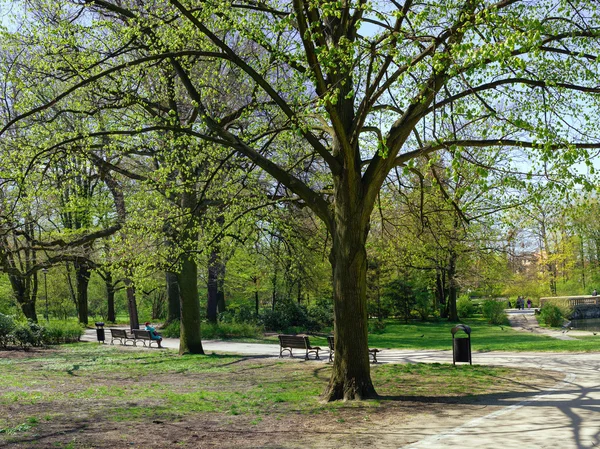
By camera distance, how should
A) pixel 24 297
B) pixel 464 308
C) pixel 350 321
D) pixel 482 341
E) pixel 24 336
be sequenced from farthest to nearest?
1. pixel 464 308
2. pixel 24 297
3. pixel 482 341
4. pixel 24 336
5. pixel 350 321

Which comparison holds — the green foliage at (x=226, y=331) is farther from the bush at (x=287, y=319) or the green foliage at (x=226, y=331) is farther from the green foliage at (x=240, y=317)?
the bush at (x=287, y=319)

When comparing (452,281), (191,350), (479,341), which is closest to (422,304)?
(452,281)

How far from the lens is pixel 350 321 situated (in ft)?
32.8

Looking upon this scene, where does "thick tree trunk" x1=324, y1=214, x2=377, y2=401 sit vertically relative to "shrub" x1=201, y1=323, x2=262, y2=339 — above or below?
above

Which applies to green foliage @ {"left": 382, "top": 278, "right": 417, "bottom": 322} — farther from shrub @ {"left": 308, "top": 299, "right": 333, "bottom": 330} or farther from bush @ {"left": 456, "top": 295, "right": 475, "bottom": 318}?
shrub @ {"left": 308, "top": 299, "right": 333, "bottom": 330}

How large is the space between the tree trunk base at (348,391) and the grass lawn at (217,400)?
24cm

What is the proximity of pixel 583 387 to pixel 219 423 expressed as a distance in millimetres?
6665

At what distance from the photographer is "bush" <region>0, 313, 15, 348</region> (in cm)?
2195

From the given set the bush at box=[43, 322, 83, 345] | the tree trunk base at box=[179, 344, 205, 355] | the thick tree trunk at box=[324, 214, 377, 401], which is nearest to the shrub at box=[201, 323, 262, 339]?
the bush at box=[43, 322, 83, 345]

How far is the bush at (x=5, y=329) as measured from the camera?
72.0 ft

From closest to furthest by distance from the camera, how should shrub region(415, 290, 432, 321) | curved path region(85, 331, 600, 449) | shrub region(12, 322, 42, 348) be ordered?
curved path region(85, 331, 600, 449) → shrub region(12, 322, 42, 348) → shrub region(415, 290, 432, 321)

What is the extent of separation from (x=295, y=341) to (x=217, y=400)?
7.24 m

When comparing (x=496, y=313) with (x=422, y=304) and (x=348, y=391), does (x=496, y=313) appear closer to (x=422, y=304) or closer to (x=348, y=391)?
(x=422, y=304)

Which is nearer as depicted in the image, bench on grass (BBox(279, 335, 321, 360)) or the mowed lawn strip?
the mowed lawn strip
